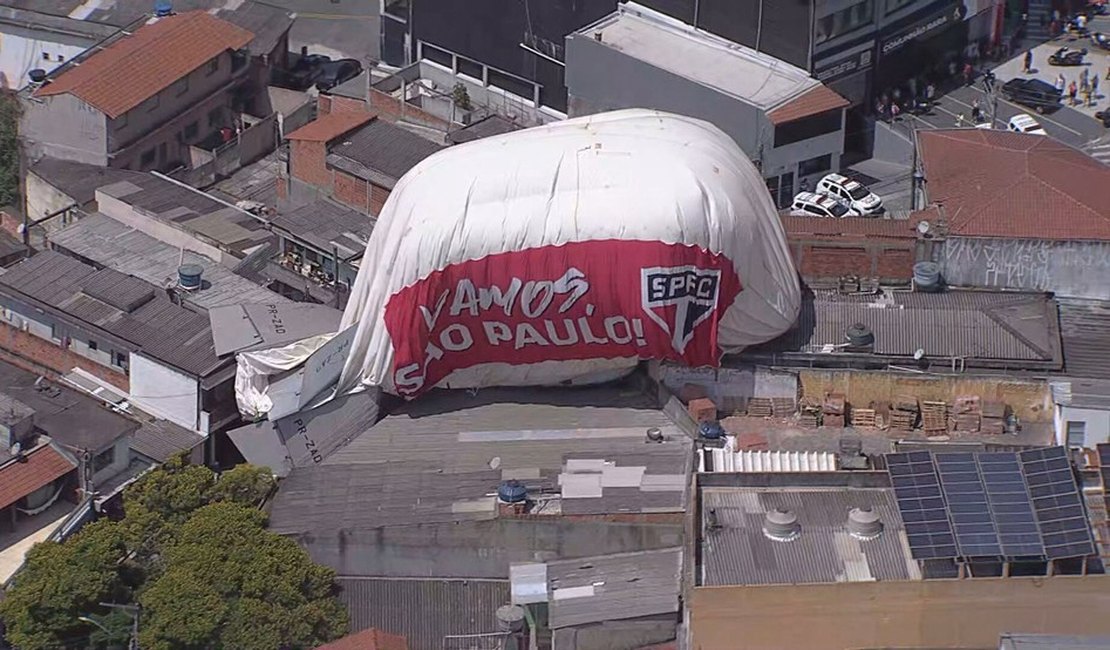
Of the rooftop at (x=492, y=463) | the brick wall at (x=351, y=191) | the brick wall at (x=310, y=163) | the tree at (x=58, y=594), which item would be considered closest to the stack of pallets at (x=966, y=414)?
the rooftop at (x=492, y=463)

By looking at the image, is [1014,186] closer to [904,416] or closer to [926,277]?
[926,277]

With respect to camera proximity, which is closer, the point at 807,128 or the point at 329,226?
the point at 329,226

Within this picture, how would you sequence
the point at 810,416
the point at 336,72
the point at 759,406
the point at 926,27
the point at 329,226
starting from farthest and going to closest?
the point at 336,72 < the point at 926,27 < the point at 329,226 < the point at 759,406 < the point at 810,416

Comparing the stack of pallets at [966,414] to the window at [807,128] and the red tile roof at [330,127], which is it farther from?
the red tile roof at [330,127]

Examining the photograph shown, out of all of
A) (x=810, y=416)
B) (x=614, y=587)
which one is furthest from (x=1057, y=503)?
(x=810, y=416)

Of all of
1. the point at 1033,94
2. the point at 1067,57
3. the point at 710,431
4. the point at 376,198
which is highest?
the point at 1067,57

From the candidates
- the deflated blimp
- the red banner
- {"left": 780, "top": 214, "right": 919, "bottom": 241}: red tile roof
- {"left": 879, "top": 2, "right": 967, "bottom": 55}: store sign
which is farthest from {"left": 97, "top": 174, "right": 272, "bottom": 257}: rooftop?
{"left": 879, "top": 2, "right": 967, "bottom": 55}: store sign

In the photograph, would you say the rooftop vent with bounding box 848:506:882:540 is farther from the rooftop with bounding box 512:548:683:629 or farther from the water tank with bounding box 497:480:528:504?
the water tank with bounding box 497:480:528:504
